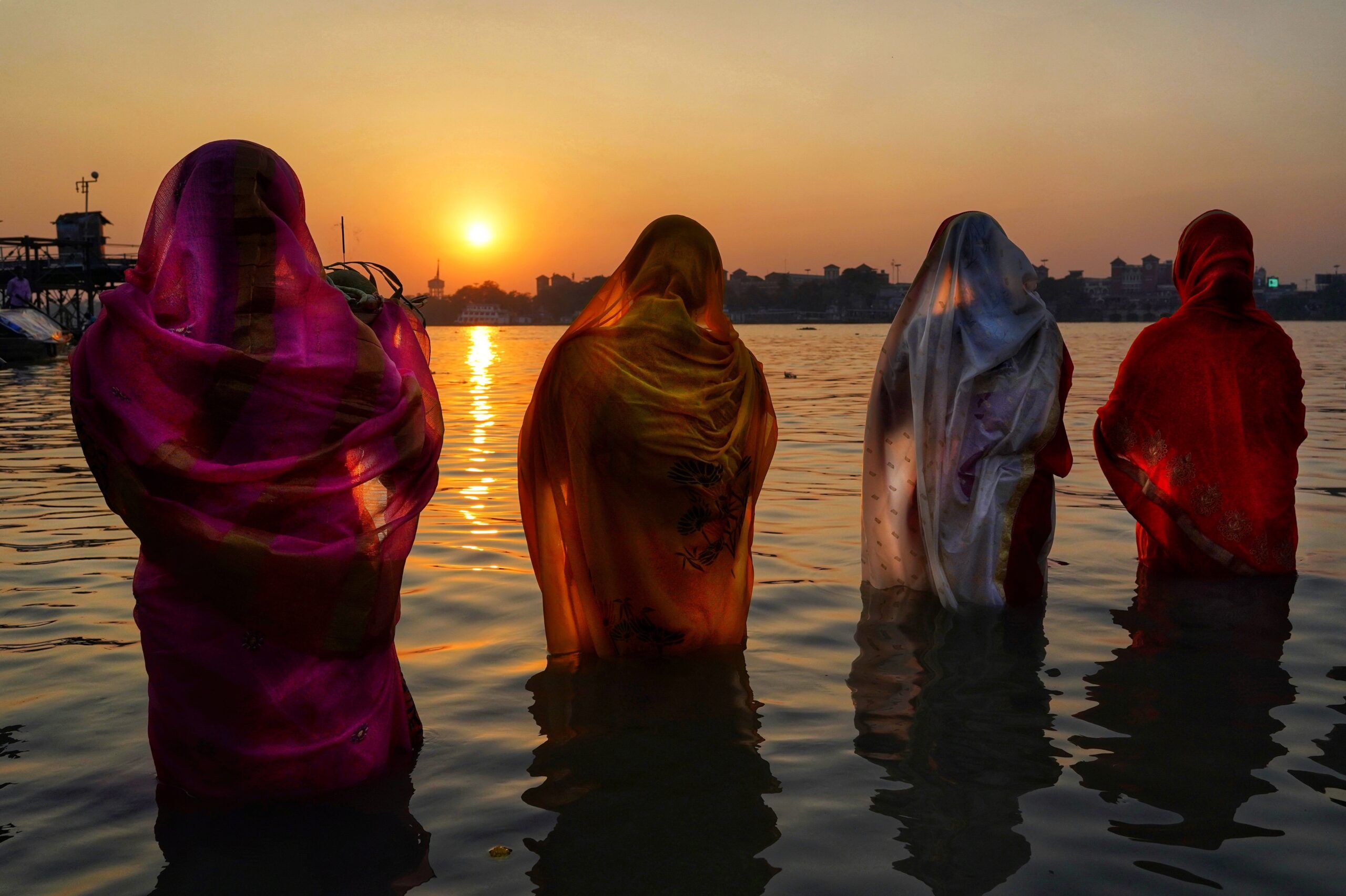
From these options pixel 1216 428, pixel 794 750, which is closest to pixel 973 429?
pixel 1216 428

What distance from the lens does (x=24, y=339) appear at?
2566cm

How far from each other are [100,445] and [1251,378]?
4762 millimetres

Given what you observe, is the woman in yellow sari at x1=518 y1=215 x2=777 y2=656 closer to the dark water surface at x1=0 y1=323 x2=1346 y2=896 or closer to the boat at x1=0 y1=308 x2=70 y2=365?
the dark water surface at x1=0 y1=323 x2=1346 y2=896

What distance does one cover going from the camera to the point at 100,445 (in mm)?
2445

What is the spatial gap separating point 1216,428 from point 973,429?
1291 millimetres

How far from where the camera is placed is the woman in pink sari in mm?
2451

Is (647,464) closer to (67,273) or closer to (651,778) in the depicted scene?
(651,778)

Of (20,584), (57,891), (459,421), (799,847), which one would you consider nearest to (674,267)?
(799,847)

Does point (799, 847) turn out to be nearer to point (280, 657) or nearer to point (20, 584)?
point (280, 657)

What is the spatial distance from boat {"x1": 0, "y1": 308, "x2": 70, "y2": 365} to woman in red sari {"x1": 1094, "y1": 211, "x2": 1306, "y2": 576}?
84.4ft

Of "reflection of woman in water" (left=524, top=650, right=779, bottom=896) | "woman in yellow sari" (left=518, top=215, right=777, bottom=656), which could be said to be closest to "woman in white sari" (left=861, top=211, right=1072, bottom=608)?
"woman in yellow sari" (left=518, top=215, right=777, bottom=656)

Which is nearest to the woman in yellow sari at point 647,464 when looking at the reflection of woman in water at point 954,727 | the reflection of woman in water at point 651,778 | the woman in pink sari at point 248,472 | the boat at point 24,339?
the reflection of woman in water at point 651,778

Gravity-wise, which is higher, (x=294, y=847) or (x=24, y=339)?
(x=24, y=339)

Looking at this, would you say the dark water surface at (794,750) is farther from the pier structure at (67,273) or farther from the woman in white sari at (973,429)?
the pier structure at (67,273)
